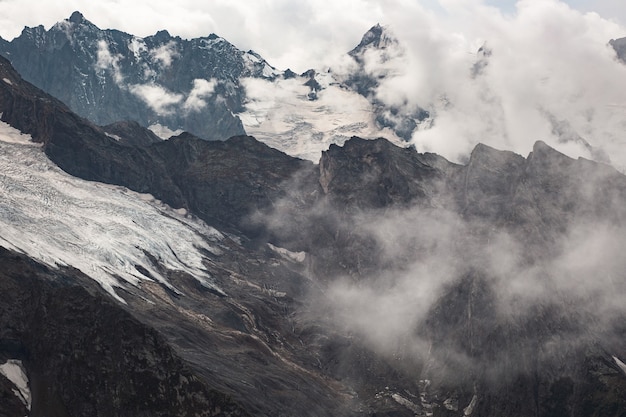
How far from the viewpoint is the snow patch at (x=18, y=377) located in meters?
166

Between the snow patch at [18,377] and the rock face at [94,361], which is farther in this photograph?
the rock face at [94,361]

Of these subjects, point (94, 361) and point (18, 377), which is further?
point (94, 361)

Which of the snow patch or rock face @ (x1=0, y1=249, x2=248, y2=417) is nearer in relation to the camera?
the snow patch

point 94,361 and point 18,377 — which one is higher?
point 94,361

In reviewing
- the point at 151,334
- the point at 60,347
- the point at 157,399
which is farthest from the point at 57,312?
the point at 157,399

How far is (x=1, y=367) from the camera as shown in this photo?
174m

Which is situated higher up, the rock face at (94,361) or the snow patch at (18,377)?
the rock face at (94,361)

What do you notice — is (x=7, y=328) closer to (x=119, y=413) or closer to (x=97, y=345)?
(x=97, y=345)

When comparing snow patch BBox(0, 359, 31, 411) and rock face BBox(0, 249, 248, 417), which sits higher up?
rock face BBox(0, 249, 248, 417)

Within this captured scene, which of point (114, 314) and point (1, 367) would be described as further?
point (114, 314)

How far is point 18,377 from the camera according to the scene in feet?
571

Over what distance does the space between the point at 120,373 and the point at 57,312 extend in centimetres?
2651

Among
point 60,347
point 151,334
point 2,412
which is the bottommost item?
point 2,412

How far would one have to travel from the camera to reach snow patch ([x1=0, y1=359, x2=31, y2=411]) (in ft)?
546
